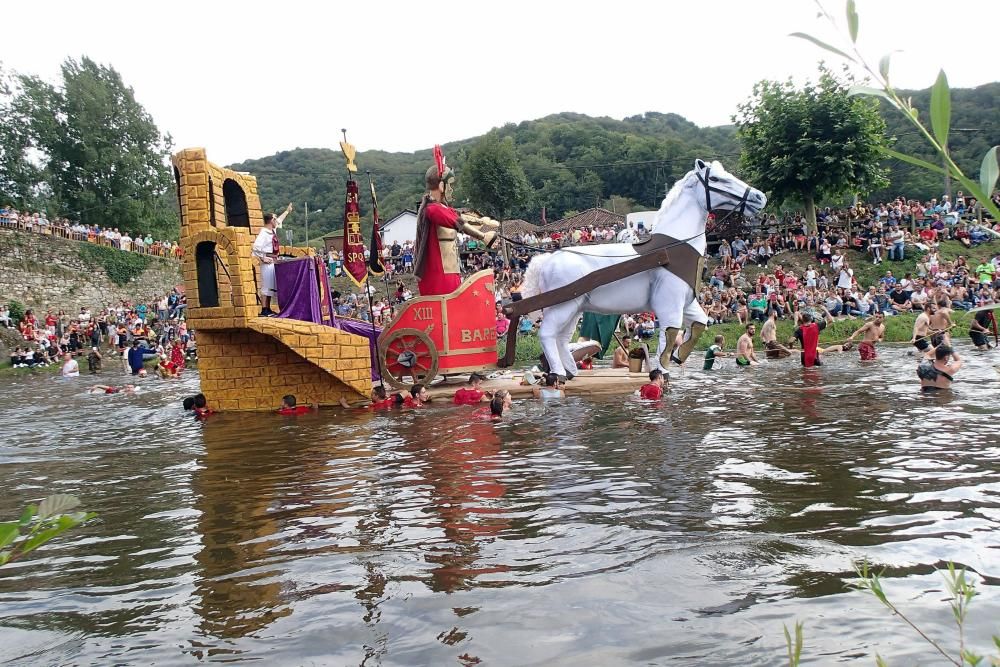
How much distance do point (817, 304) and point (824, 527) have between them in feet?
58.7

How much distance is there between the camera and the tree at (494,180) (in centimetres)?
4275

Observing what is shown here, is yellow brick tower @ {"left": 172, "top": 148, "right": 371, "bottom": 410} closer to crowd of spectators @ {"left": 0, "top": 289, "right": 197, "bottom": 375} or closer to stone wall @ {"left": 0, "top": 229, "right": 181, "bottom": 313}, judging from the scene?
crowd of spectators @ {"left": 0, "top": 289, "right": 197, "bottom": 375}

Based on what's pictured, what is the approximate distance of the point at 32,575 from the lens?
492 centimetres

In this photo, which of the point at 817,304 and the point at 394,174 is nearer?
the point at 817,304

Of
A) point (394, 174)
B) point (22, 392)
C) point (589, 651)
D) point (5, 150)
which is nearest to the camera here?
point (589, 651)

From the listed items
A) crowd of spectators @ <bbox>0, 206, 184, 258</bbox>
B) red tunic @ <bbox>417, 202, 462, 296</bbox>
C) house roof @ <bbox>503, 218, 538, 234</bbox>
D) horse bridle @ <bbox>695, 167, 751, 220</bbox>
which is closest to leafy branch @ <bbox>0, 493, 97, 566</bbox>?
red tunic @ <bbox>417, 202, 462, 296</bbox>

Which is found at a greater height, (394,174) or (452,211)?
(394,174)

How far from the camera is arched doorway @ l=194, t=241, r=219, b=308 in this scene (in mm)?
11039

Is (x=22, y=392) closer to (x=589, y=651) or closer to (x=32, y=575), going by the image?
(x=32, y=575)

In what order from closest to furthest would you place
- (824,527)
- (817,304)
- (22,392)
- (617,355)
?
(824,527) < (617,355) < (22,392) < (817,304)

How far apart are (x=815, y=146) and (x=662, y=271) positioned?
18.3 meters

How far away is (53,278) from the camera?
3709 centimetres

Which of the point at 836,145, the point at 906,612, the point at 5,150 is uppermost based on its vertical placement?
the point at 5,150

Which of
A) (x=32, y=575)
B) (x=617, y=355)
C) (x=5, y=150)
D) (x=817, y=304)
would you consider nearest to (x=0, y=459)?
(x=32, y=575)
